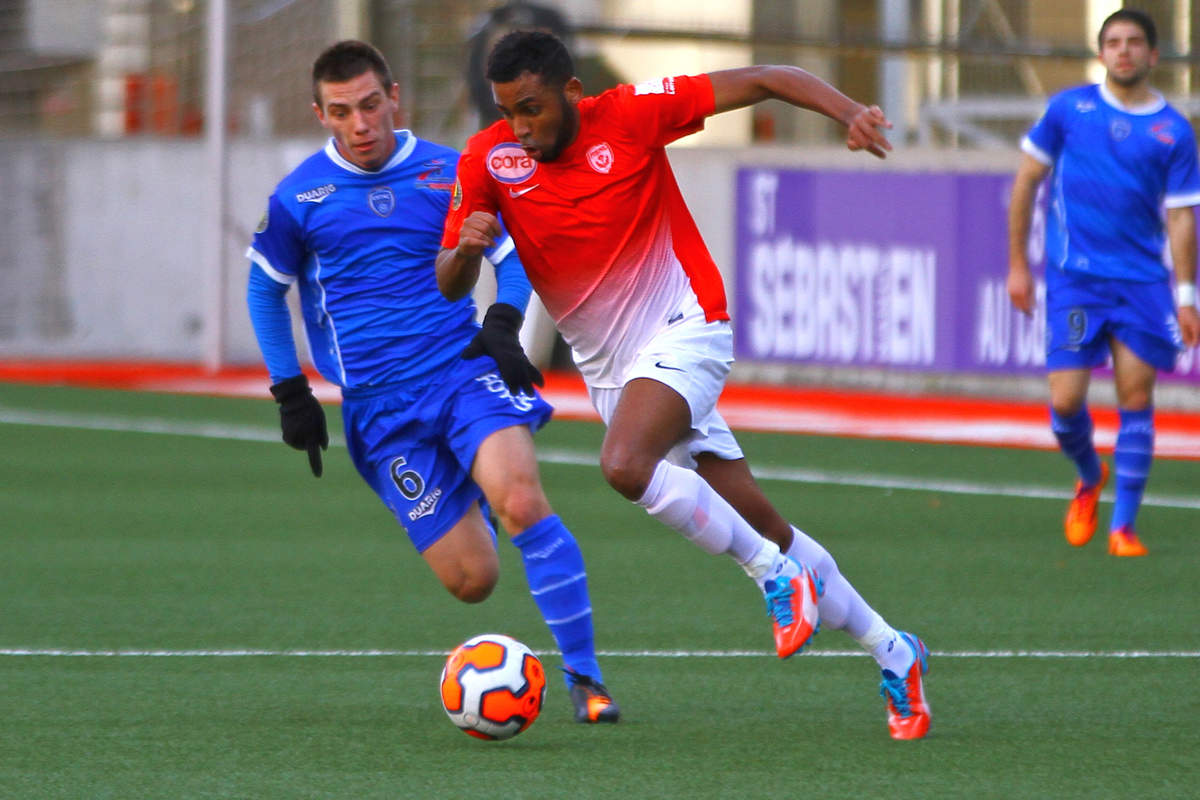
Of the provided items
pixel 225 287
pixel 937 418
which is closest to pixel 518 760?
pixel 937 418

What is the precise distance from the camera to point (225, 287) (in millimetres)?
18781

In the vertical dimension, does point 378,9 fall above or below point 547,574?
above

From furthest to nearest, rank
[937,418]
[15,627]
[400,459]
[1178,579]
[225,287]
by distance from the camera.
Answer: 1. [225,287]
2. [937,418]
3. [1178,579]
4. [15,627]
5. [400,459]

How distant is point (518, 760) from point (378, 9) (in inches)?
578

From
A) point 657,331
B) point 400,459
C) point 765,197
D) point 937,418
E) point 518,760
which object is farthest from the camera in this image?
point 765,197

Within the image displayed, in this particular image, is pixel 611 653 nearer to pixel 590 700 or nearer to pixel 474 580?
pixel 474 580

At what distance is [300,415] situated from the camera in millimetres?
6094

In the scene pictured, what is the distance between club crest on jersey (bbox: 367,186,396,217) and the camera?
613 cm

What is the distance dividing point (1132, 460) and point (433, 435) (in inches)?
147

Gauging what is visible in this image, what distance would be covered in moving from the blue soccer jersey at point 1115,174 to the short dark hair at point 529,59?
3690 mm

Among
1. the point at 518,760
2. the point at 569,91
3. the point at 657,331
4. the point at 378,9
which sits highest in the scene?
the point at 378,9

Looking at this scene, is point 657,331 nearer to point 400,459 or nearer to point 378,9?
point 400,459

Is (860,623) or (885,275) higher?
(885,275)

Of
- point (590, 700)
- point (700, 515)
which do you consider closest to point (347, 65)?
point (700, 515)
